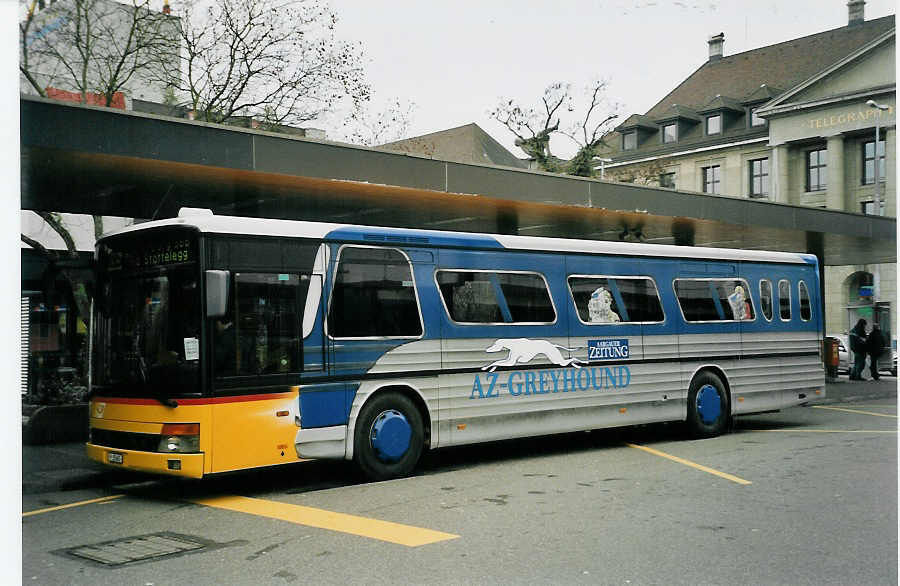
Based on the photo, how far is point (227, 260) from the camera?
373 inches

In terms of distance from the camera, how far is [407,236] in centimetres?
1111

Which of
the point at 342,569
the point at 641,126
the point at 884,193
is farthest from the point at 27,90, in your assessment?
the point at 641,126

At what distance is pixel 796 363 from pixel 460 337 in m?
7.33

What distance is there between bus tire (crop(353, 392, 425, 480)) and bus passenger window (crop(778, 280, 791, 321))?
7634mm

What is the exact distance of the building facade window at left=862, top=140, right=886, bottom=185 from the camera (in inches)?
690

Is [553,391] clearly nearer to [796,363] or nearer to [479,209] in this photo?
[479,209]

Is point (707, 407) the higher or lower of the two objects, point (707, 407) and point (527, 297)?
the lower

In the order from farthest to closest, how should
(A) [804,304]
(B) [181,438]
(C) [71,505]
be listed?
1. (A) [804,304]
2. (C) [71,505]
3. (B) [181,438]

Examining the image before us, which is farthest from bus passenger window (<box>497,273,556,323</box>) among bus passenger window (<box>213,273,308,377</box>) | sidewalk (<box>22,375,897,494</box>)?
sidewalk (<box>22,375,897,494</box>)

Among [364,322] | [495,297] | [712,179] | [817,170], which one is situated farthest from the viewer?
[712,179]

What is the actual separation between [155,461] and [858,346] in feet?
73.4

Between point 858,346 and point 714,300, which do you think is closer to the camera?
point 714,300

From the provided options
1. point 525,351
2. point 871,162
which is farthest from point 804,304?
point 525,351

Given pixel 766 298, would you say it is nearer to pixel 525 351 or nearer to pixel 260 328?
pixel 525 351
